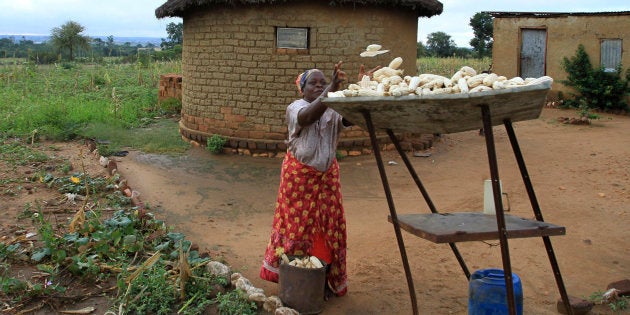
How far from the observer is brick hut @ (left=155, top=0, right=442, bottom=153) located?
8703 millimetres

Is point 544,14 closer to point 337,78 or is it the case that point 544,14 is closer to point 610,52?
point 610,52

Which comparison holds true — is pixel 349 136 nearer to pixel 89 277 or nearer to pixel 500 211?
pixel 89 277

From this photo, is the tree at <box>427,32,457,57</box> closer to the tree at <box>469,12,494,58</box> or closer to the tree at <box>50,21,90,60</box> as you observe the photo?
the tree at <box>469,12,494,58</box>

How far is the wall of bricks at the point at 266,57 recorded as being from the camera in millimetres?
8711

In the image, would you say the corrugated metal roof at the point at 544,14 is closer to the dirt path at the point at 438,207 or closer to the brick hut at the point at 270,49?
the dirt path at the point at 438,207

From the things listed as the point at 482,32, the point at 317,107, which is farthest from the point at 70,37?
the point at 317,107

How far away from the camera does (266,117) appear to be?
354 inches

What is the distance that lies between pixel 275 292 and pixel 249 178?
3889mm

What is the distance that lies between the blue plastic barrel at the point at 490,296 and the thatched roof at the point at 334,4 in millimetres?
5902

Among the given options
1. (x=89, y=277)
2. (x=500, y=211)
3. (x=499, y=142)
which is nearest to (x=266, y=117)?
(x=499, y=142)

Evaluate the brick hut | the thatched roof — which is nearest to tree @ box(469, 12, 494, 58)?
the thatched roof

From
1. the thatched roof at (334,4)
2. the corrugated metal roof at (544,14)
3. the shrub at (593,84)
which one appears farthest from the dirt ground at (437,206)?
the corrugated metal roof at (544,14)

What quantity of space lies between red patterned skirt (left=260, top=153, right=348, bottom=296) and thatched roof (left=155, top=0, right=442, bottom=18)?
16.5 feet

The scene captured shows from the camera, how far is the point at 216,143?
9.16 meters
